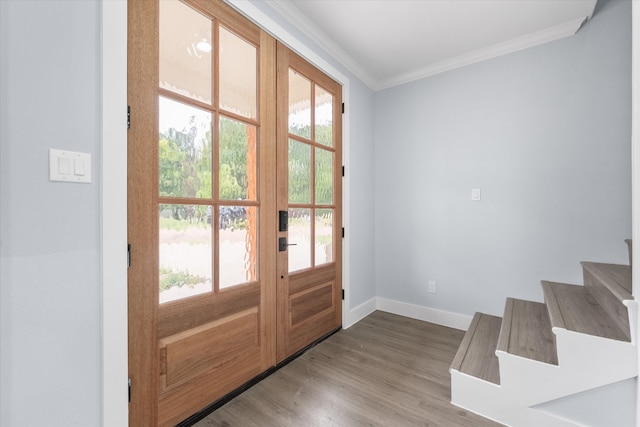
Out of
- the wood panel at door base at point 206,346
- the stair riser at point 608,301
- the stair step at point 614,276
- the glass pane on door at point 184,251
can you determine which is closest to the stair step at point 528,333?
the stair riser at point 608,301

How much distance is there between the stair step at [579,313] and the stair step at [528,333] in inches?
7.3

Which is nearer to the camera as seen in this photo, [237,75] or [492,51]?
[237,75]

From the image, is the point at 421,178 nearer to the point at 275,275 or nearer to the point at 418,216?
the point at 418,216

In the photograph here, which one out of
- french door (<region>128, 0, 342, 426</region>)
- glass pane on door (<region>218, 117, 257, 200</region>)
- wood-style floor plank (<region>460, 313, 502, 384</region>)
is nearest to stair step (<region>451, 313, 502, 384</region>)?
wood-style floor plank (<region>460, 313, 502, 384</region>)

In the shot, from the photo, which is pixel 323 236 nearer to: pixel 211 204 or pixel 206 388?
pixel 211 204

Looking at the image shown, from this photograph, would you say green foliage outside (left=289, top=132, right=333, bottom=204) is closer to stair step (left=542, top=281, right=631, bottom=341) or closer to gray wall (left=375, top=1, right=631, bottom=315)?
gray wall (left=375, top=1, right=631, bottom=315)

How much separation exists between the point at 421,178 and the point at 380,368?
183 centimetres

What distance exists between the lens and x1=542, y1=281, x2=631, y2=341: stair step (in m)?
1.38

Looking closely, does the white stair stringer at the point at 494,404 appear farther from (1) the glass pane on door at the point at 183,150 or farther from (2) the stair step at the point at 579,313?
(1) the glass pane on door at the point at 183,150

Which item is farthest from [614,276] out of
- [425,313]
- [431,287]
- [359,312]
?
[359,312]

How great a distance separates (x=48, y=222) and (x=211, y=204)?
674mm

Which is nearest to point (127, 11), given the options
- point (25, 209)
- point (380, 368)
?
point (25, 209)

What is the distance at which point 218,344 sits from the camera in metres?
1.57

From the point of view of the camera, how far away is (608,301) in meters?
1.59
